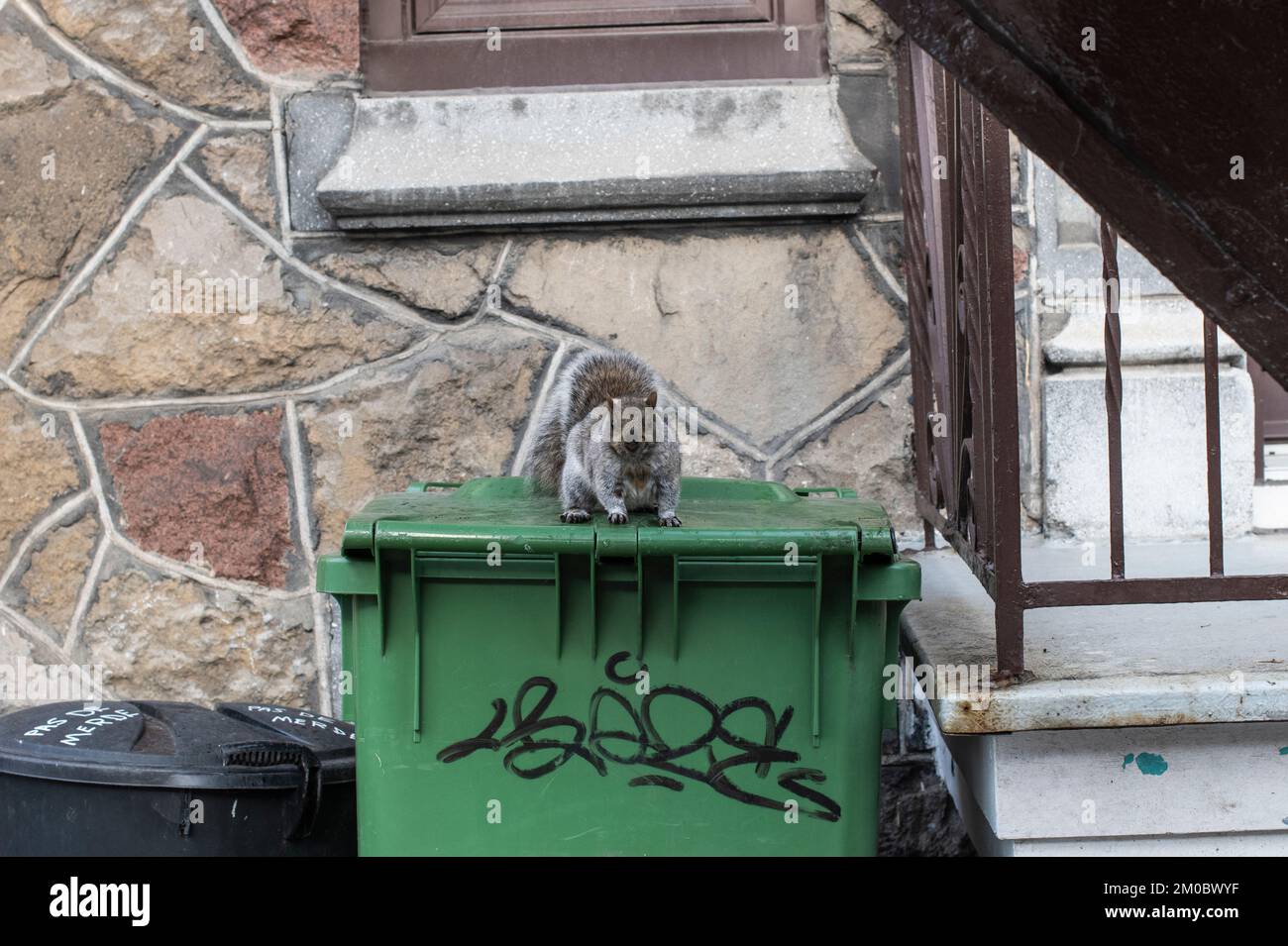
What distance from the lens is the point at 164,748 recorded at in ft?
7.41

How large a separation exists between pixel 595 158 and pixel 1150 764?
208 cm

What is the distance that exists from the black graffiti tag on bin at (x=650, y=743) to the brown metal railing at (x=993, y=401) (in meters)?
0.39

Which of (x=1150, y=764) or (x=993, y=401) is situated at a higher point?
(x=993, y=401)

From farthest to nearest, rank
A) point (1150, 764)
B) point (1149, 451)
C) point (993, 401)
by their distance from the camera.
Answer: point (1149, 451) < point (1150, 764) < point (993, 401)

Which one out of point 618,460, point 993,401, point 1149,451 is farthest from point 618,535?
point 1149,451

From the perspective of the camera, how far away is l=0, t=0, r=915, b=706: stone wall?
3.32m

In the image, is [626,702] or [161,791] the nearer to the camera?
[626,702]

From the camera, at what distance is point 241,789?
2.19 metres

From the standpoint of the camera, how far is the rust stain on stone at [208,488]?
334 centimetres

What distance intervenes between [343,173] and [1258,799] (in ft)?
8.54

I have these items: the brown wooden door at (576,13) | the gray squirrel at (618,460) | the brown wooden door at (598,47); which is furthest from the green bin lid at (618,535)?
the brown wooden door at (576,13)

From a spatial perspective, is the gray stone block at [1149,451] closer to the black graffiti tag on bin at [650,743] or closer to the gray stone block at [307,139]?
the black graffiti tag on bin at [650,743]

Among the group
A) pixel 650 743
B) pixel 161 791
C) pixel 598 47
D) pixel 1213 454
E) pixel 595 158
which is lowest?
pixel 161 791

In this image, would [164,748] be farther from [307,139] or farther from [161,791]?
[307,139]
